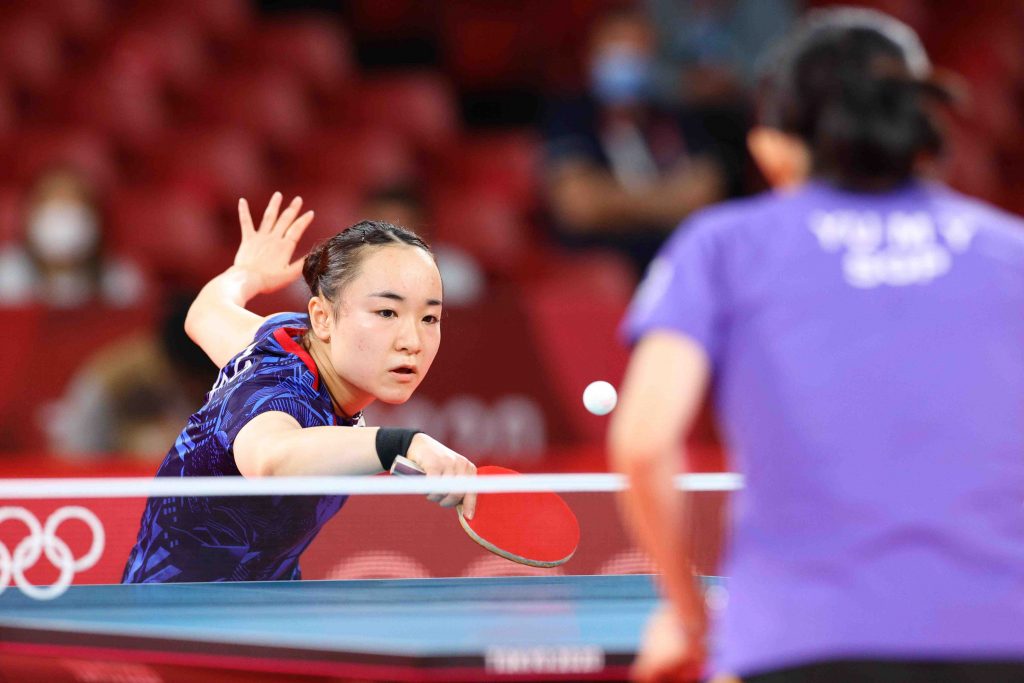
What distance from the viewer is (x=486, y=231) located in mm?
8922

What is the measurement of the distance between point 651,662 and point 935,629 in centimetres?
35

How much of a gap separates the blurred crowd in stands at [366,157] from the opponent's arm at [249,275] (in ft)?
8.88

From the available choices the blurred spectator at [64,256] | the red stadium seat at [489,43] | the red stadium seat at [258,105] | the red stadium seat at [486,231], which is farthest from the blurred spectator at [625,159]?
the blurred spectator at [64,256]

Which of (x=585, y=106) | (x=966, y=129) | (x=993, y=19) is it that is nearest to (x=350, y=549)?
(x=585, y=106)

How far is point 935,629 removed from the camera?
5.57 ft

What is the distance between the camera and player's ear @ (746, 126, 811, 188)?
1.89 metres

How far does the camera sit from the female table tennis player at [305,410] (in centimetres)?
283

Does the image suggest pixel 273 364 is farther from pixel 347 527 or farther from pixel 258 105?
pixel 258 105

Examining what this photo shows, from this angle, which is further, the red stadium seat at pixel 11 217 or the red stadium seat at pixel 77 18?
the red stadium seat at pixel 77 18

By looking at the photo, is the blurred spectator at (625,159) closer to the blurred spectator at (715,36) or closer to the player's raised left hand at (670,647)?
the blurred spectator at (715,36)

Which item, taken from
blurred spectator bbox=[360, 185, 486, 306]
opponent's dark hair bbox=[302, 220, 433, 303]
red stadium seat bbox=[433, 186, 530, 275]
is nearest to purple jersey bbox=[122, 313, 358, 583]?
opponent's dark hair bbox=[302, 220, 433, 303]

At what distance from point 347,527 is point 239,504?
294 millimetres

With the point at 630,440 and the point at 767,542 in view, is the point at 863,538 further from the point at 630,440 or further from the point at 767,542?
the point at 630,440

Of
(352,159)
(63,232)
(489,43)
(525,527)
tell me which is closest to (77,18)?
(352,159)
